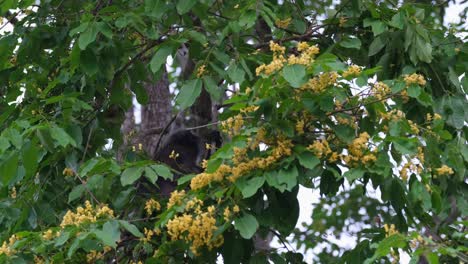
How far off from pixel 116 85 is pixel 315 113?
1.34m

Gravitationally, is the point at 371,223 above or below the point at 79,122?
below

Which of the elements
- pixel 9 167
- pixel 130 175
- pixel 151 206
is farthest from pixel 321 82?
pixel 9 167

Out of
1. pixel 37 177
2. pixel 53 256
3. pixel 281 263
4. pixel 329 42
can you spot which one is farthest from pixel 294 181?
pixel 37 177

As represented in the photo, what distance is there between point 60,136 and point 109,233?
558 millimetres

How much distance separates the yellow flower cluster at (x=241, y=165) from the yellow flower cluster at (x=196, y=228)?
12 centimetres

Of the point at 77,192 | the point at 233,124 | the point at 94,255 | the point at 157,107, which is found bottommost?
the point at 157,107

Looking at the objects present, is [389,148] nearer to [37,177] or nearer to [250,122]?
[250,122]

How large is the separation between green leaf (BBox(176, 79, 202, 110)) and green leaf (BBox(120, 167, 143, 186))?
0.32 m

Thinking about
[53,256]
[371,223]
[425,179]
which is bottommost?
[371,223]

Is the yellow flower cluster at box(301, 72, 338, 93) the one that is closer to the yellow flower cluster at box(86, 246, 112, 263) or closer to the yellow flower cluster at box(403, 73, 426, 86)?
the yellow flower cluster at box(403, 73, 426, 86)

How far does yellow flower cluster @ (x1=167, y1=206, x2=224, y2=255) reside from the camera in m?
3.27

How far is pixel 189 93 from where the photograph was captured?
3809 mm

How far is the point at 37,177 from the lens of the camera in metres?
4.33

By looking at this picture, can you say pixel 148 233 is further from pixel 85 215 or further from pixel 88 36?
pixel 88 36
